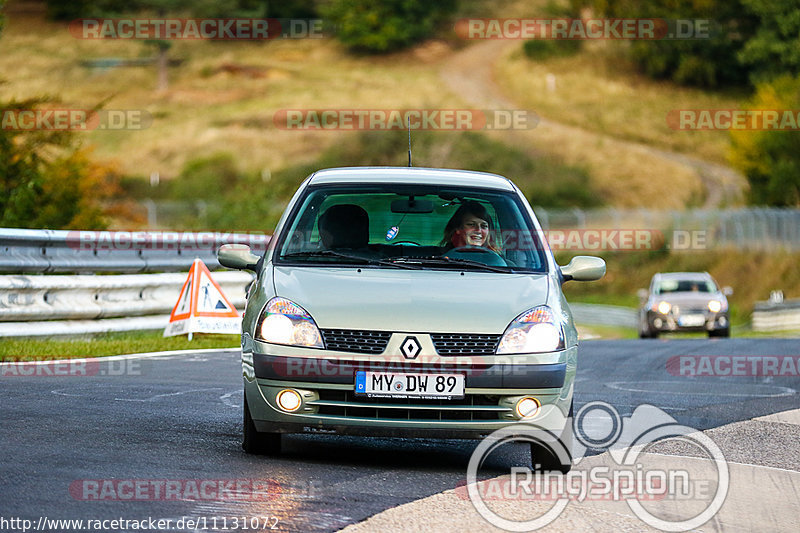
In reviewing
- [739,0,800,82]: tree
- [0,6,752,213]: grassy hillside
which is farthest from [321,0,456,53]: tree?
[739,0,800,82]: tree

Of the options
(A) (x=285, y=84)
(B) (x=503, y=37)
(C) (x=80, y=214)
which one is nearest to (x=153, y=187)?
(A) (x=285, y=84)

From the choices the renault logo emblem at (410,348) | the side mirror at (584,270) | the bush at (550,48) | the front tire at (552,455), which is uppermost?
the bush at (550,48)

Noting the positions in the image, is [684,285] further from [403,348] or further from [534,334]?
[403,348]

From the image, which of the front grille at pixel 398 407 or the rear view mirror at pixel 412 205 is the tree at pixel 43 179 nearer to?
the rear view mirror at pixel 412 205

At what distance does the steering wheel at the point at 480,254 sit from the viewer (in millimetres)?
8125

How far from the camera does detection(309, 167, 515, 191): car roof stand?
852cm

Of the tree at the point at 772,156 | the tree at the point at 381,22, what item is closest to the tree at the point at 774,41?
Result: the tree at the point at 772,156

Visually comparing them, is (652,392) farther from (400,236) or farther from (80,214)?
(80,214)

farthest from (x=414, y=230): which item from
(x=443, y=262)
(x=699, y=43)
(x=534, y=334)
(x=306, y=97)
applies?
(x=306, y=97)

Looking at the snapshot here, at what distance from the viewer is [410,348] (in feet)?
23.6

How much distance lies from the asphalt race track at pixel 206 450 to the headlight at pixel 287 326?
26.5 inches

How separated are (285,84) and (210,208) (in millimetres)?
45522

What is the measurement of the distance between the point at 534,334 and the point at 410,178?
1651mm

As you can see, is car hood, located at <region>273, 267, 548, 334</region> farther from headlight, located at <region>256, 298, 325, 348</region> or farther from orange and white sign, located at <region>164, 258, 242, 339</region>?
orange and white sign, located at <region>164, 258, 242, 339</region>
